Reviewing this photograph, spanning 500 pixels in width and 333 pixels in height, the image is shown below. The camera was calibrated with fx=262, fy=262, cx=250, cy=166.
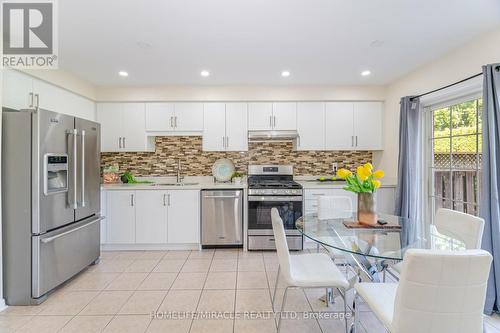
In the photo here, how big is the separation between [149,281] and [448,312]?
260 centimetres

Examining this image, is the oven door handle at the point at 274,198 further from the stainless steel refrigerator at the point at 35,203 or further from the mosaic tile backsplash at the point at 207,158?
the stainless steel refrigerator at the point at 35,203

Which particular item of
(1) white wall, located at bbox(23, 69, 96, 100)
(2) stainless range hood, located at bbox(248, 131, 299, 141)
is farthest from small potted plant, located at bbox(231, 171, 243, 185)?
(1) white wall, located at bbox(23, 69, 96, 100)

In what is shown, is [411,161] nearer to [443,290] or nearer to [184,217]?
[443,290]

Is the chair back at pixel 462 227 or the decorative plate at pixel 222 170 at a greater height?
the decorative plate at pixel 222 170

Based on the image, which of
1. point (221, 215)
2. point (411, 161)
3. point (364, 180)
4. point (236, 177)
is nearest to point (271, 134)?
point (236, 177)

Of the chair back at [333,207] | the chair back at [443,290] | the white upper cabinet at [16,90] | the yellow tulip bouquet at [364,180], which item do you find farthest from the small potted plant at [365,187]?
the white upper cabinet at [16,90]

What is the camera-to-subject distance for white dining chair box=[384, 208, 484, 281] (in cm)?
169

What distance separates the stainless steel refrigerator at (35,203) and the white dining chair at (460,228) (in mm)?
3025

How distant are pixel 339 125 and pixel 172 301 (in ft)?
10.7

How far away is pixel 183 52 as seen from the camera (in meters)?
2.75

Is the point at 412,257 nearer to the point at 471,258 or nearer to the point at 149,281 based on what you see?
the point at 471,258

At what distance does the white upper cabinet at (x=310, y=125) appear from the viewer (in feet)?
13.2

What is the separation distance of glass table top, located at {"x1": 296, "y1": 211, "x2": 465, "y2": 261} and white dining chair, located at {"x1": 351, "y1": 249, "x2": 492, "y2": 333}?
372mm

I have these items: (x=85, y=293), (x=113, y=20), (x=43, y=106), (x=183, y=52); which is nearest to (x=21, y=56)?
(x=43, y=106)
